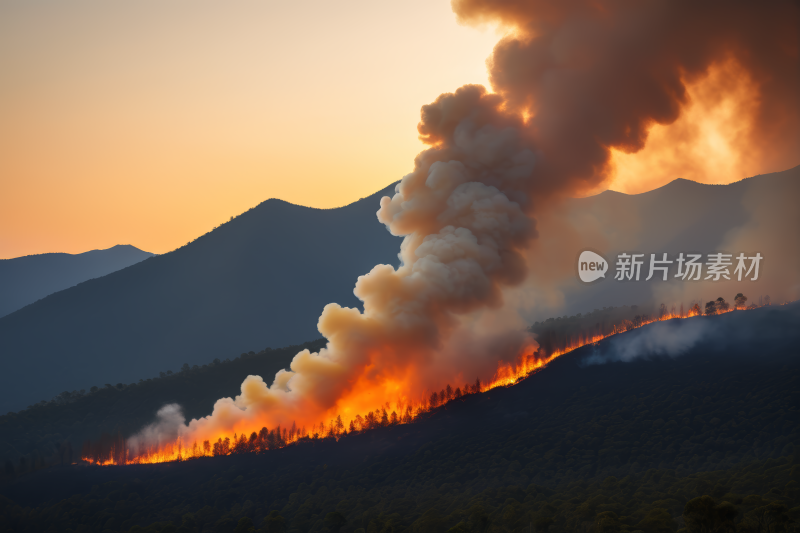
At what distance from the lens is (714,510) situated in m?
47.8

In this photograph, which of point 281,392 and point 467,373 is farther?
point 467,373

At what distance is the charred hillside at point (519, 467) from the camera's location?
59528mm

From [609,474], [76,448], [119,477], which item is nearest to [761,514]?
[609,474]

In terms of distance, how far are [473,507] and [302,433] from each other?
2804 centimetres

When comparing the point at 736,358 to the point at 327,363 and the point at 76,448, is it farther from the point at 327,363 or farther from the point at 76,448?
the point at 76,448

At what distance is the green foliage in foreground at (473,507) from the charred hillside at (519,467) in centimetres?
22

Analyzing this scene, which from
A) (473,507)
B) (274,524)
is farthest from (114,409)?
(473,507)

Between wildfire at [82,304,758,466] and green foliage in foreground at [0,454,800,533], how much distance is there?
525 centimetres

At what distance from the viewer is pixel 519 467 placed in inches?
2761

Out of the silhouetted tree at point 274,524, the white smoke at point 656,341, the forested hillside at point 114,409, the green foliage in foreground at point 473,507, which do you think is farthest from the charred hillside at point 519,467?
the forested hillside at point 114,409

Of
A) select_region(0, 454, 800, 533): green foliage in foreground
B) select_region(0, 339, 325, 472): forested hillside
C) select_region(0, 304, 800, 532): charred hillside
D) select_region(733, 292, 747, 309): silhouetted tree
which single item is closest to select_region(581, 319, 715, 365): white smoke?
select_region(0, 304, 800, 532): charred hillside

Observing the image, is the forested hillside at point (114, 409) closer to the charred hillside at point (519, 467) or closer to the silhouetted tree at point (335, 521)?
the charred hillside at point (519, 467)

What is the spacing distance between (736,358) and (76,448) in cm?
10535

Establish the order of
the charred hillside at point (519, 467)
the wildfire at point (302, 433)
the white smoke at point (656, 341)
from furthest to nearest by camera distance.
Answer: the white smoke at point (656, 341)
the wildfire at point (302, 433)
the charred hillside at point (519, 467)
